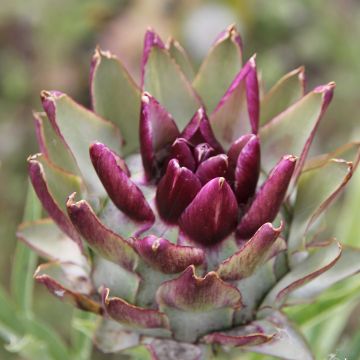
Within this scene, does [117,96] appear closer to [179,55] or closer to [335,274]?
[179,55]

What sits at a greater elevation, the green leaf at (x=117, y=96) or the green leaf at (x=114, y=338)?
the green leaf at (x=117, y=96)

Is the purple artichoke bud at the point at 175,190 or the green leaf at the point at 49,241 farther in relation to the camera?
the green leaf at the point at 49,241

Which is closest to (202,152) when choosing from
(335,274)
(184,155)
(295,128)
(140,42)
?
(184,155)

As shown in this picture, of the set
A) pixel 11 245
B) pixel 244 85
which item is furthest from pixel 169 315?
pixel 11 245

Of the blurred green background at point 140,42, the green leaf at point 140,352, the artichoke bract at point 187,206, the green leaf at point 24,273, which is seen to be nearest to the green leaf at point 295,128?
the artichoke bract at point 187,206

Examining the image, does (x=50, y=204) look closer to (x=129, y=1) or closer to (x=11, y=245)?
(x=11, y=245)

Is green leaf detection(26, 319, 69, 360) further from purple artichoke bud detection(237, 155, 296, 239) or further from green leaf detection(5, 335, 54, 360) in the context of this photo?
purple artichoke bud detection(237, 155, 296, 239)

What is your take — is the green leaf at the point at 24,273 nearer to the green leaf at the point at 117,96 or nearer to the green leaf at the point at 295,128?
the green leaf at the point at 117,96
